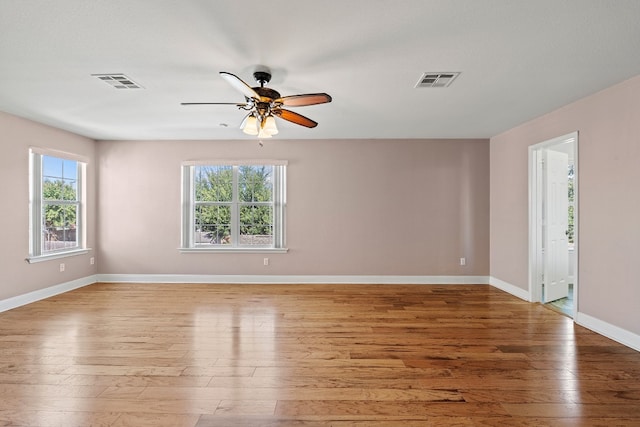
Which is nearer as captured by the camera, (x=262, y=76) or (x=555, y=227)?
(x=262, y=76)

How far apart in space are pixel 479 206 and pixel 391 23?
4335 mm

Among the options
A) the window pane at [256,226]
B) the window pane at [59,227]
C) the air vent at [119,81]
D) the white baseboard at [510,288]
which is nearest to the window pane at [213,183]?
the window pane at [256,226]

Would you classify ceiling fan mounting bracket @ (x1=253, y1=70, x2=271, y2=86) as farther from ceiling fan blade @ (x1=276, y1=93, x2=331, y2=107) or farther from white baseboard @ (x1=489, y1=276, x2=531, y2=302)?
white baseboard @ (x1=489, y1=276, x2=531, y2=302)

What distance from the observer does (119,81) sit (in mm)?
3178

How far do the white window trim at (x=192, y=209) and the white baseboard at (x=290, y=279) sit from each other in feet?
1.47

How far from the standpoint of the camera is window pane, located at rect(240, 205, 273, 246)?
5945mm

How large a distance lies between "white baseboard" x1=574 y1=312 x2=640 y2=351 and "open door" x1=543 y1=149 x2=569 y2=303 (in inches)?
38.4

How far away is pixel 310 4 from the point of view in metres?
2.00

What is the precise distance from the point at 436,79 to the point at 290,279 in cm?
389

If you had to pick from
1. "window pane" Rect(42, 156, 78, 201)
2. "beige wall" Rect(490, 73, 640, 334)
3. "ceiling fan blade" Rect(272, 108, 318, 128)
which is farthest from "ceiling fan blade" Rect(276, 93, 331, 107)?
"window pane" Rect(42, 156, 78, 201)

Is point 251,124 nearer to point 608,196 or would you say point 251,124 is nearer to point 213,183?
point 213,183

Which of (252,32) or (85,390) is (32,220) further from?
(252,32)

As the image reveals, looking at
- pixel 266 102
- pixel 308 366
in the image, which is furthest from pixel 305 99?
pixel 308 366

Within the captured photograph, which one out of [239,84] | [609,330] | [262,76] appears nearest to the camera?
[239,84]
